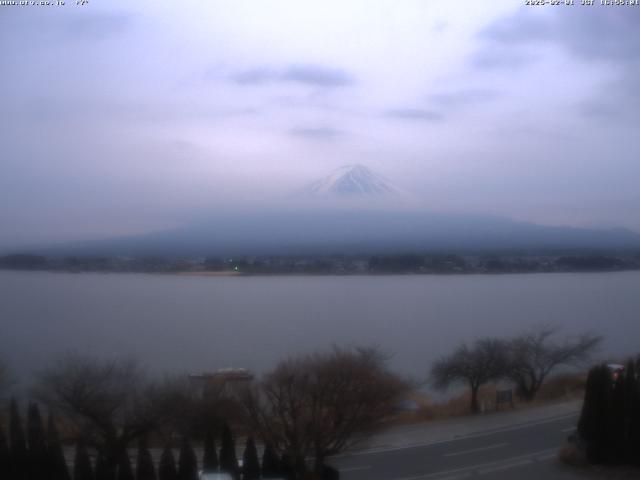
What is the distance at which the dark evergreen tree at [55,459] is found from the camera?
A: 7.80 meters

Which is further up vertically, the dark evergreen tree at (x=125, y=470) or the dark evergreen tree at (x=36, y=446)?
the dark evergreen tree at (x=36, y=446)

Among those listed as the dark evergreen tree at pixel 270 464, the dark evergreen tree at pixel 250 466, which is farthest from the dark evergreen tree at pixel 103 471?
the dark evergreen tree at pixel 270 464

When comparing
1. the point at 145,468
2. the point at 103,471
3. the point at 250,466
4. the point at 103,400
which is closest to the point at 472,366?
the point at 250,466

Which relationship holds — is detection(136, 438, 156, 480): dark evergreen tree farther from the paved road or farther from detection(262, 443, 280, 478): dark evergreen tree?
the paved road

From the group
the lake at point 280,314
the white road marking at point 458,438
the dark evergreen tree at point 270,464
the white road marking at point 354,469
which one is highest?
the lake at point 280,314

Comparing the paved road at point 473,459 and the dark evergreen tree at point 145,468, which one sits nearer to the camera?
the dark evergreen tree at point 145,468

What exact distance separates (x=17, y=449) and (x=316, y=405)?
154 inches

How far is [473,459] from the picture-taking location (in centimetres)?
973

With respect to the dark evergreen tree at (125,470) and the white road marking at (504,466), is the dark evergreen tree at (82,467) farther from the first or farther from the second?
the white road marking at (504,466)

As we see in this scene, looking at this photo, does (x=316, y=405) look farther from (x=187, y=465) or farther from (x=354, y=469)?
(x=187, y=465)

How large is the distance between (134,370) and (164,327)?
12.5ft

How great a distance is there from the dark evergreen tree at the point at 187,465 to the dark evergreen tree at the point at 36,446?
5.07ft

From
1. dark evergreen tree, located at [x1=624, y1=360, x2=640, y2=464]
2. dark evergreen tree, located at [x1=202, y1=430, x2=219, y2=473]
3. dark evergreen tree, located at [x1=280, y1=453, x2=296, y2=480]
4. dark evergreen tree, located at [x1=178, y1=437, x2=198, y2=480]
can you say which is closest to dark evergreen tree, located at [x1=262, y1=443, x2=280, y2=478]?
dark evergreen tree, located at [x1=280, y1=453, x2=296, y2=480]

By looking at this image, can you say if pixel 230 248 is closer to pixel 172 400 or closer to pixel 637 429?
pixel 172 400
